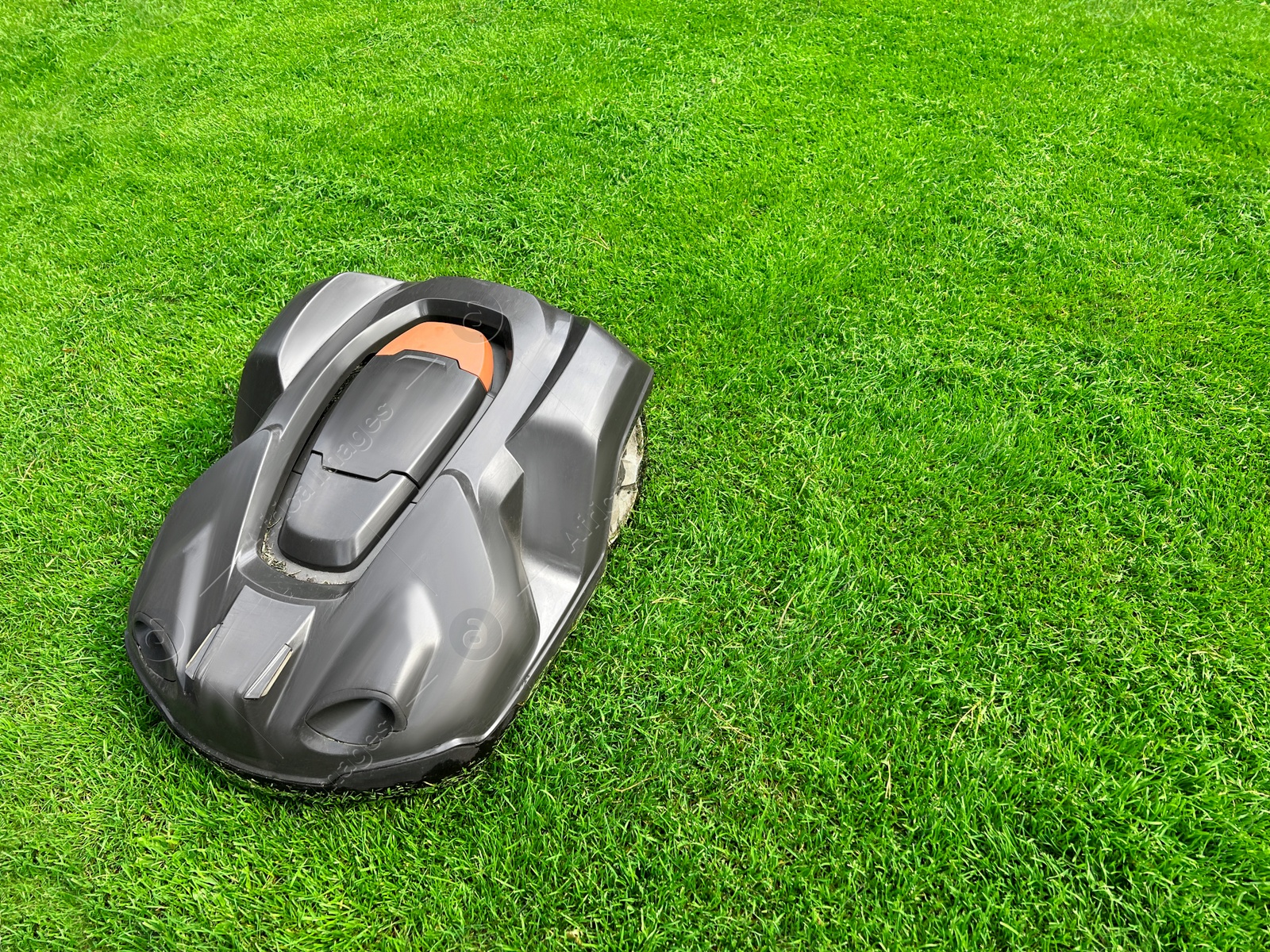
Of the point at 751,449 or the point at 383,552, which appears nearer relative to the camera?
the point at 383,552

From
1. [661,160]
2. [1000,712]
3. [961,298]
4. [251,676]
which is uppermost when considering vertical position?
[661,160]

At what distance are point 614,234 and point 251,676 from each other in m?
1.96

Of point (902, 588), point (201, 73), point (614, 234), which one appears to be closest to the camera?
point (902, 588)

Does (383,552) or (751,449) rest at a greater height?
(383,552)

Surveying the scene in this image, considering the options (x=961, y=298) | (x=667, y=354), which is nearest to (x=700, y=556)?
(x=667, y=354)

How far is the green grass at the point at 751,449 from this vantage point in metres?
1.50

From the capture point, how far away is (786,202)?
2.81 meters

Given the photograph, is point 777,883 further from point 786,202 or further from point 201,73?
point 201,73

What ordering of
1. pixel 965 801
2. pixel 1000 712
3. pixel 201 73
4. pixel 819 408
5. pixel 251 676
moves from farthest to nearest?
pixel 201 73 < pixel 819 408 < pixel 1000 712 < pixel 965 801 < pixel 251 676

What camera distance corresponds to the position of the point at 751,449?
7.11 ft

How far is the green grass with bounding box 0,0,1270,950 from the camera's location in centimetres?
150

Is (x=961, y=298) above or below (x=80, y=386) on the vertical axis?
above

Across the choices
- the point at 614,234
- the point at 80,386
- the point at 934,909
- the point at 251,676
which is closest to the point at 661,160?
the point at 614,234

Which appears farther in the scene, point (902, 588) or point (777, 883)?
point (902, 588)
